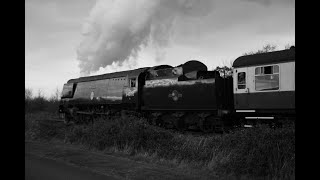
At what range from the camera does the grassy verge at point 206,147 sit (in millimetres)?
8703

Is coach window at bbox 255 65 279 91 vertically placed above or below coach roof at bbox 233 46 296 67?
below

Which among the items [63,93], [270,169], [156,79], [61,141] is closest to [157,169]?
[270,169]

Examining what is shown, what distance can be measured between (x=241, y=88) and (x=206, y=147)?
16.9 feet

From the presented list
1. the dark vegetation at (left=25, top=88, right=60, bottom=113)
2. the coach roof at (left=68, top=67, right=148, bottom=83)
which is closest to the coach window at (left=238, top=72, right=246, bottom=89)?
the coach roof at (left=68, top=67, right=148, bottom=83)

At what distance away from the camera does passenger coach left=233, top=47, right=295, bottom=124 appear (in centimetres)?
1389

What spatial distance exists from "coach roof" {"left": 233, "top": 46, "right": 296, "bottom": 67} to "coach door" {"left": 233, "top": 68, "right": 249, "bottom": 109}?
0.32 m

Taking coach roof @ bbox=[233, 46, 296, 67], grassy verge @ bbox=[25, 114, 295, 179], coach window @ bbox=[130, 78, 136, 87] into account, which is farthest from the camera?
coach window @ bbox=[130, 78, 136, 87]

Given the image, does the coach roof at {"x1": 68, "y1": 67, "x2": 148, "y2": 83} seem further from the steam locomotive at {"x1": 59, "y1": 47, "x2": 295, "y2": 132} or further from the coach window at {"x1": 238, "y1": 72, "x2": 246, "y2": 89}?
the coach window at {"x1": 238, "y1": 72, "x2": 246, "y2": 89}

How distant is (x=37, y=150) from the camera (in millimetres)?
13727
